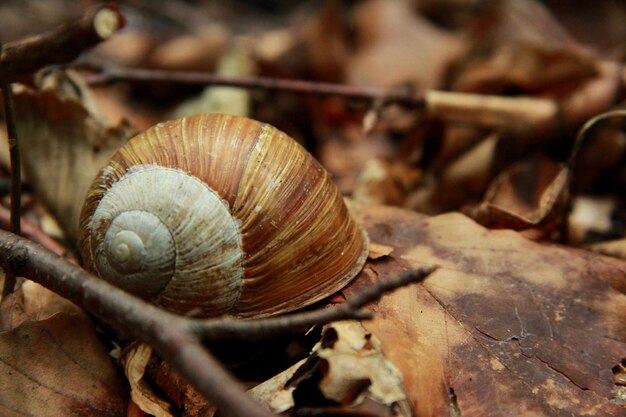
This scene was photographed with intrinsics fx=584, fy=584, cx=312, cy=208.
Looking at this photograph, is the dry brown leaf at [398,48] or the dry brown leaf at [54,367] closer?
the dry brown leaf at [54,367]

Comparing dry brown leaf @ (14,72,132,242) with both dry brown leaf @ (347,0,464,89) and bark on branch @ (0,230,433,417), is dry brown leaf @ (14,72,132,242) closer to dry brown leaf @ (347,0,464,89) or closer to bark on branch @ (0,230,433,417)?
bark on branch @ (0,230,433,417)

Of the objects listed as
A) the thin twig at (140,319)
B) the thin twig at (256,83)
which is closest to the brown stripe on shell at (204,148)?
the thin twig at (140,319)

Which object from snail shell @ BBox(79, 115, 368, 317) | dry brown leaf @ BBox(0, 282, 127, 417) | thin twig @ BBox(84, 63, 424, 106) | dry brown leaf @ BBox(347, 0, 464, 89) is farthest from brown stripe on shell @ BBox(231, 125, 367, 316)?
dry brown leaf @ BBox(347, 0, 464, 89)

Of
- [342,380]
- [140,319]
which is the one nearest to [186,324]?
[140,319]

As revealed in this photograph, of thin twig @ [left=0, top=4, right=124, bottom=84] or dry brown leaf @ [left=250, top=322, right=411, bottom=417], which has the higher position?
thin twig @ [left=0, top=4, right=124, bottom=84]

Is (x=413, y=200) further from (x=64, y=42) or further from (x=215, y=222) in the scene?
(x=64, y=42)

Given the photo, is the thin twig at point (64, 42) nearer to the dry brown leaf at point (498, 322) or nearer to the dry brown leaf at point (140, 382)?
the dry brown leaf at point (140, 382)
